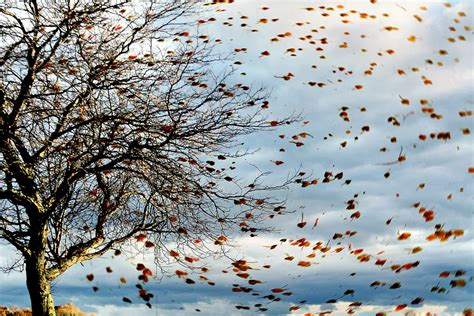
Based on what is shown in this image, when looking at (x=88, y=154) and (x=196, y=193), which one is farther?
(x=196, y=193)

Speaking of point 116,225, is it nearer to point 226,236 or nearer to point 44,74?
point 226,236

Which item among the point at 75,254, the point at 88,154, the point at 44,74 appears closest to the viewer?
the point at 88,154

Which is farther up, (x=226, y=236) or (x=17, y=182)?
(x=17, y=182)

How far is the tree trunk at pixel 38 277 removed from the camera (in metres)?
12.1

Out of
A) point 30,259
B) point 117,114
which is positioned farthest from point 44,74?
point 30,259

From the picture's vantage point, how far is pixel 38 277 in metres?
12.2

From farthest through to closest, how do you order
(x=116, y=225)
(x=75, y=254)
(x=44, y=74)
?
(x=116, y=225), (x=75, y=254), (x=44, y=74)

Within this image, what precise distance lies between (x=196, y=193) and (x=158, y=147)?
154cm

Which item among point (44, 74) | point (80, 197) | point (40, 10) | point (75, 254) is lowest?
point (75, 254)

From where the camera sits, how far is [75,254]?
1340 centimetres

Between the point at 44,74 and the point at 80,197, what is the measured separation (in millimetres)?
3551

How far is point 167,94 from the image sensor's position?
11414 millimetres

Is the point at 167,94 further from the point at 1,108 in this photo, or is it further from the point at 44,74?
the point at 1,108

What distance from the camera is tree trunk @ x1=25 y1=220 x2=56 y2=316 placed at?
12109 millimetres
